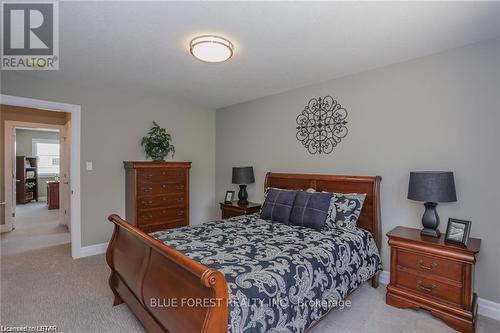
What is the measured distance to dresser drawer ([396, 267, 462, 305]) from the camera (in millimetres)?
2039

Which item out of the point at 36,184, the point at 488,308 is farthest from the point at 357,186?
the point at 36,184

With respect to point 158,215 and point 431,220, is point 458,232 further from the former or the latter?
point 158,215

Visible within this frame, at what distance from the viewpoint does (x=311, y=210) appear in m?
2.71

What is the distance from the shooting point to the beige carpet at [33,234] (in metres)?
4.00

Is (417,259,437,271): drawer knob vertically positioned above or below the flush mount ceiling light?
A: below

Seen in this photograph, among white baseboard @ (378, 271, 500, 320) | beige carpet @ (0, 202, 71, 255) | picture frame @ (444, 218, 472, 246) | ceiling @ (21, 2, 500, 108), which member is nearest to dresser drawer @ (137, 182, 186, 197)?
ceiling @ (21, 2, 500, 108)

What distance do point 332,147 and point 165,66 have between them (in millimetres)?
2263

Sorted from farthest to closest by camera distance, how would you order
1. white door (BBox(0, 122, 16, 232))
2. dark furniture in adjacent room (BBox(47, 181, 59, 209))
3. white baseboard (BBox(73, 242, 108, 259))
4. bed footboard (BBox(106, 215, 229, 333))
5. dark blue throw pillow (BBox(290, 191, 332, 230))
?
dark furniture in adjacent room (BBox(47, 181, 59, 209)) → white door (BBox(0, 122, 16, 232)) → white baseboard (BBox(73, 242, 108, 259)) → dark blue throw pillow (BBox(290, 191, 332, 230)) → bed footboard (BBox(106, 215, 229, 333))

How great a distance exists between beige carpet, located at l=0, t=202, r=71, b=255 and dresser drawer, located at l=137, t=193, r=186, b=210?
68.4 inches

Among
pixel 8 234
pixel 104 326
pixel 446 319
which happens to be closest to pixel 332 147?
pixel 446 319

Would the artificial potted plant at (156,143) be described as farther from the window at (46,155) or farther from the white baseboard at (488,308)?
the window at (46,155)

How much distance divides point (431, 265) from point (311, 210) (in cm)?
111

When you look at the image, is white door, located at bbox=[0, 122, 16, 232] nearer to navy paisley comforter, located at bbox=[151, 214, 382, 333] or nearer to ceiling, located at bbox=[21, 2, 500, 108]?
Answer: ceiling, located at bbox=[21, 2, 500, 108]

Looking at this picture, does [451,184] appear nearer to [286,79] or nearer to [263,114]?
[286,79]
